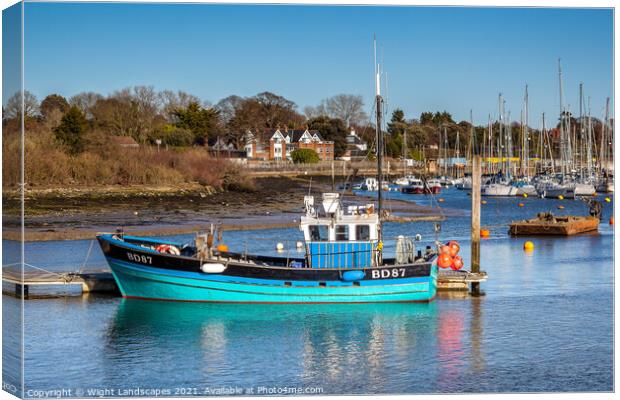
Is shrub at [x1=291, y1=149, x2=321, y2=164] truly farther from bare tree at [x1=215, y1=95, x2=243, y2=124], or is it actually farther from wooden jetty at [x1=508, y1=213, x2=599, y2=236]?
wooden jetty at [x1=508, y1=213, x2=599, y2=236]

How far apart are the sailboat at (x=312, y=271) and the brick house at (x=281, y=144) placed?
90.6 m

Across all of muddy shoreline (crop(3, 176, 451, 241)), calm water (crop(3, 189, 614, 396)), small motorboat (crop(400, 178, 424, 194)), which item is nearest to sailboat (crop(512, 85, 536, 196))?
small motorboat (crop(400, 178, 424, 194))

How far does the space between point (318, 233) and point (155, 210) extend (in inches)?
1305

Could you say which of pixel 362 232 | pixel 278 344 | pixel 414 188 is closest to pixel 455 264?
pixel 362 232

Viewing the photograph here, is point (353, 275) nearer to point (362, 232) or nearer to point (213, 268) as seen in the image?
point (362, 232)

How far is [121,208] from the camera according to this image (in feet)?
197

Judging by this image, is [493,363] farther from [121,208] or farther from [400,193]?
[400,193]

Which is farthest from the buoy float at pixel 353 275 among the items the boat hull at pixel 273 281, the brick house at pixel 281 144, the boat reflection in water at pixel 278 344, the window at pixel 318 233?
the brick house at pixel 281 144

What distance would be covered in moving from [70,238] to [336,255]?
65.9ft

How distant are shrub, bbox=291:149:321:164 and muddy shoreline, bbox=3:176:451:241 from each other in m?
35.7

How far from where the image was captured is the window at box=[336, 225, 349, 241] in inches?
1139

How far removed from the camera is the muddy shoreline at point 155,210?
1944 inches

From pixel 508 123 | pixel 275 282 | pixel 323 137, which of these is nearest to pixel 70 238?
pixel 275 282

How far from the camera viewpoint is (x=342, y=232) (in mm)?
28984
